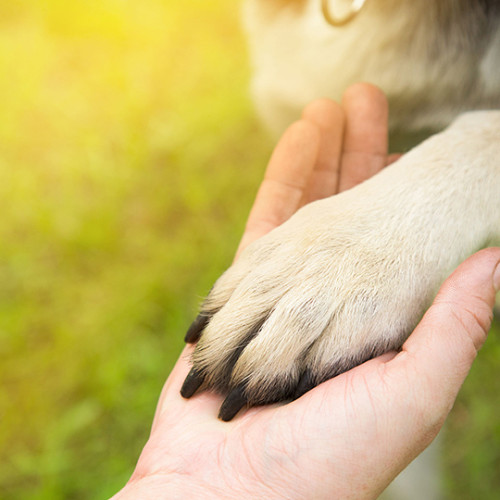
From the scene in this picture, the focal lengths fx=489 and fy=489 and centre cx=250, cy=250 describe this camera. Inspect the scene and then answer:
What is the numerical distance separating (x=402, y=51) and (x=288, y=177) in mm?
407

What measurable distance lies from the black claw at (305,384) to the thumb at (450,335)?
4.9 inches

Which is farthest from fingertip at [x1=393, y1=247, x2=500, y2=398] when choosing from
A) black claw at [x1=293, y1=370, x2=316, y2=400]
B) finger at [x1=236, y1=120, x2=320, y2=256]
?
finger at [x1=236, y1=120, x2=320, y2=256]

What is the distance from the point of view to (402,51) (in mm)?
1183

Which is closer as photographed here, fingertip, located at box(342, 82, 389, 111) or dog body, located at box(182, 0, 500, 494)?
dog body, located at box(182, 0, 500, 494)

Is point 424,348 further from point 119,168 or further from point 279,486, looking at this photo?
point 119,168

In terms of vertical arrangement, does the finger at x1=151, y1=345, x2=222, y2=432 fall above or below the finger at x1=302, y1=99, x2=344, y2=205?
below

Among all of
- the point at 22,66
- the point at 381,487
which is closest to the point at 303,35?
the point at 381,487

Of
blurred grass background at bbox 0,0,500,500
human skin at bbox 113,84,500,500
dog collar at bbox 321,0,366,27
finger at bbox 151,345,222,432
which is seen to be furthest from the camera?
blurred grass background at bbox 0,0,500,500

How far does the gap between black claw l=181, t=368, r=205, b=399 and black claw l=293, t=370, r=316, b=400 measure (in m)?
0.16

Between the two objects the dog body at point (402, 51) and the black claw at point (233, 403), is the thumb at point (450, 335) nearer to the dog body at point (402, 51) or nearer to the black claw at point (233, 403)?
the black claw at point (233, 403)

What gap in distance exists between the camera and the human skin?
707mm

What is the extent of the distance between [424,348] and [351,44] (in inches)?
32.7

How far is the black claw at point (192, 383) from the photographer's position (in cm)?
79

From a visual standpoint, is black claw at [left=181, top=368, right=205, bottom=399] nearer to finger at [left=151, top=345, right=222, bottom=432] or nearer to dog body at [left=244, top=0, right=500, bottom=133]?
finger at [left=151, top=345, right=222, bottom=432]
